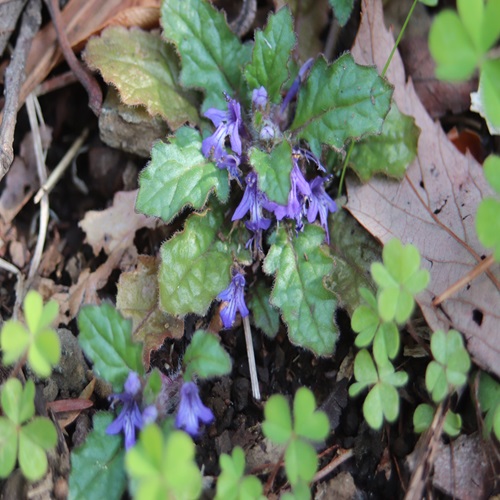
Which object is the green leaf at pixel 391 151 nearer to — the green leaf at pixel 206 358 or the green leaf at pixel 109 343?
the green leaf at pixel 206 358

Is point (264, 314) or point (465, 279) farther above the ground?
point (465, 279)

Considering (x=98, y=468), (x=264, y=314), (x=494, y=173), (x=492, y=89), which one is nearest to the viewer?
A: (x=492, y=89)

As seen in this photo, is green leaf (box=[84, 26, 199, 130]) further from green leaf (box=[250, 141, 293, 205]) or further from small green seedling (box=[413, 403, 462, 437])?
small green seedling (box=[413, 403, 462, 437])

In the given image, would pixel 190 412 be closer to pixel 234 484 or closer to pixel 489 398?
pixel 234 484

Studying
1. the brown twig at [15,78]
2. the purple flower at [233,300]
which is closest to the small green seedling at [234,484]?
the purple flower at [233,300]

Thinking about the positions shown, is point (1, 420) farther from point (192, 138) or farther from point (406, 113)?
point (406, 113)

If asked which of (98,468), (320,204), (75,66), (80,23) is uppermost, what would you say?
(80,23)

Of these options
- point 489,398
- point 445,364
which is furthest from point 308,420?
point 489,398
